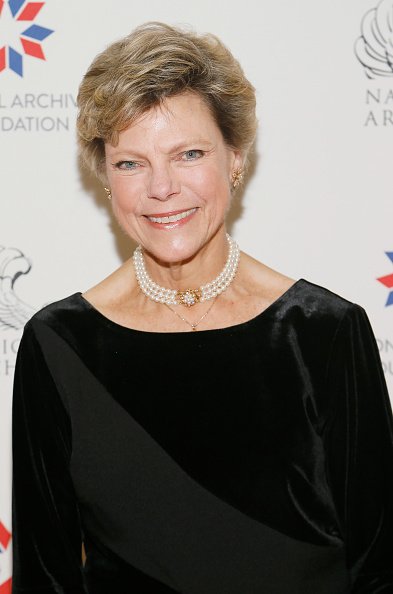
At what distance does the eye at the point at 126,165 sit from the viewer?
4.98 ft

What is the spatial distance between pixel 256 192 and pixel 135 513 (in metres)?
0.92

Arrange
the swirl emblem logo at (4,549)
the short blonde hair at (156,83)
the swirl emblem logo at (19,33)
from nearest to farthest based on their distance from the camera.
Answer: the short blonde hair at (156,83) < the swirl emblem logo at (19,33) < the swirl emblem logo at (4,549)

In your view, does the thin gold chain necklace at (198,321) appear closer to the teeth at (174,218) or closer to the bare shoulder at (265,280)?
the bare shoulder at (265,280)

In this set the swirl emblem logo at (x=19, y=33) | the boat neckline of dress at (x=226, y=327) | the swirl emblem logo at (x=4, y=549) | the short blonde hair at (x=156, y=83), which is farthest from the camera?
the swirl emblem logo at (x=4, y=549)

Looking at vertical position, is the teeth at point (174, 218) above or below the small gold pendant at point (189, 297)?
above

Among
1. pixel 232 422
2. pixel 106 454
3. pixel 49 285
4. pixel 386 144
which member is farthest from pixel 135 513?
pixel 386 144

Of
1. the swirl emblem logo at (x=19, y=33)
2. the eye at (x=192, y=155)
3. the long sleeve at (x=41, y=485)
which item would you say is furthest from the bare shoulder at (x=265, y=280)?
the swirl emblem logo at (x=19, y=33)

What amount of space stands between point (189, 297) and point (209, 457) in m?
0.31

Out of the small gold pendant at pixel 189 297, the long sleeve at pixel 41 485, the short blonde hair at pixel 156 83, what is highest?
the short blonde hair at pixel 156 83

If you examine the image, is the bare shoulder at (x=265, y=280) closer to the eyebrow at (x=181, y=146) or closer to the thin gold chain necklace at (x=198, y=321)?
the thin gold chain necklace at (x=198, y=321)

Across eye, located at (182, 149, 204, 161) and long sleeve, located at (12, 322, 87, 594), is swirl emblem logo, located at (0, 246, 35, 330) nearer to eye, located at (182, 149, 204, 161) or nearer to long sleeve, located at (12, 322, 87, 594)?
long sleeve, located at (12, 322, 87, 594)

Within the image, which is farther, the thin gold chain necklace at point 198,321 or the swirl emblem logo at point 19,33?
the swirl emblem logo at point 19,33

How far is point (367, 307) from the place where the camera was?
7.18ft

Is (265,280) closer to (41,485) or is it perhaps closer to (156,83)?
(156,83)
